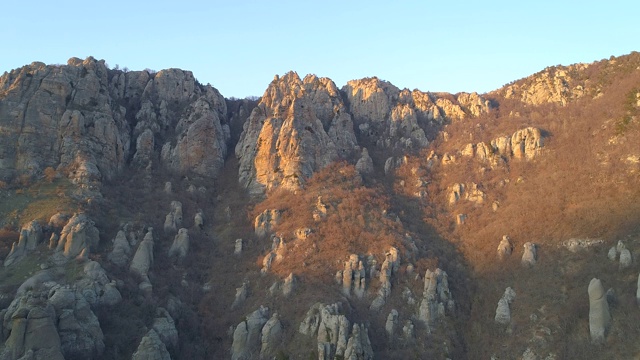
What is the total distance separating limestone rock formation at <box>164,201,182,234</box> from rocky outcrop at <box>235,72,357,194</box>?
1302 cm

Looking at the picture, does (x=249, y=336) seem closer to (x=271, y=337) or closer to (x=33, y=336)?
(x=271, y=337)

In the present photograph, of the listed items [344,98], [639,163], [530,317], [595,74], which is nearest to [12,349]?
[530,317]

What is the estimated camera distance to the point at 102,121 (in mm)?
84688

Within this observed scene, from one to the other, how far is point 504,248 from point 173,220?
4521 cm

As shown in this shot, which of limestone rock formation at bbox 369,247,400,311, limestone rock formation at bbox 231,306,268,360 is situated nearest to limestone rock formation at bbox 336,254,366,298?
limestone rock formation at bbox 369,247,400,311

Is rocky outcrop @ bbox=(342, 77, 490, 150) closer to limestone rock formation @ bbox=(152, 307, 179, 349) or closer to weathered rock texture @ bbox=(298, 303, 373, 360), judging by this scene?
weathered rock texture @ bbox=(298, 303, 373, 360)

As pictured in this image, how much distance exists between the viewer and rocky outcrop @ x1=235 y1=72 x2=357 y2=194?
86000mm

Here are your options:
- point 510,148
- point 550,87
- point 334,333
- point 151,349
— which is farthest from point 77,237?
point 550,87

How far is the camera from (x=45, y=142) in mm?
78688

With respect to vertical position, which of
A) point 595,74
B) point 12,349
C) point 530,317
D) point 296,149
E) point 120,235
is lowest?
point 530,317

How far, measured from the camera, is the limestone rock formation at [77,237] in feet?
201

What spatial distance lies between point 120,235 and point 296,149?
3193cm

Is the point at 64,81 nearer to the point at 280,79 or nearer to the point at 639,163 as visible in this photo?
the point at 280,79

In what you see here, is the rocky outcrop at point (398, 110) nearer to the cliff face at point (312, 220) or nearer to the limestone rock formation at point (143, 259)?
the cliff face at point (312, 220)
